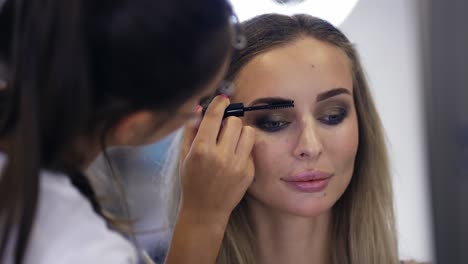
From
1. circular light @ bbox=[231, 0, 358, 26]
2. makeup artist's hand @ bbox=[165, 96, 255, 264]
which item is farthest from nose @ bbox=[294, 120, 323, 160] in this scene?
circular light @ bbox=[231, 0, 358, 26]

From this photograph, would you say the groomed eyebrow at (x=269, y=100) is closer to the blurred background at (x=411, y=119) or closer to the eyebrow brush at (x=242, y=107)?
the eyebrow brush at (x=242, y=107)

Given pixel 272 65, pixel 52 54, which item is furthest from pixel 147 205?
pixel 52 54

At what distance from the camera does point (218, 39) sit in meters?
0.61

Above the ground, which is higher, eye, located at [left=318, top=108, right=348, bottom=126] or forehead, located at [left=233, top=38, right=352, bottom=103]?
forehead, located at [left=233, top=38, right=352, bottom=103]

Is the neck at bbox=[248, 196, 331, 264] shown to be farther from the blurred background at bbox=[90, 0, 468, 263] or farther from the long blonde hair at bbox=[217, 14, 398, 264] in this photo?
the blurred background at bbox=[90, 0, 468, 263]

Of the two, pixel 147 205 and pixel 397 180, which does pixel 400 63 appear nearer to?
pixel 397 180

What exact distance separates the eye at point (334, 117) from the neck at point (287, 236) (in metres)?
0.22

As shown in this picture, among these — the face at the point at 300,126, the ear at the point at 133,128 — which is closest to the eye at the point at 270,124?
the face at the point at 300,126

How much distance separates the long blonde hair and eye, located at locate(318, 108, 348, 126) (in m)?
0.10

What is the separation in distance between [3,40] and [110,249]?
260mm

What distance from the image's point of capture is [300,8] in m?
1.22

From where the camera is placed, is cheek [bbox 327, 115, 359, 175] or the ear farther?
cheek [bbox 327, 115, 359, 175]

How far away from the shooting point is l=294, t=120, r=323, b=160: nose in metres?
1.03

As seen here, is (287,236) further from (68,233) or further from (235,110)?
(68,233)
